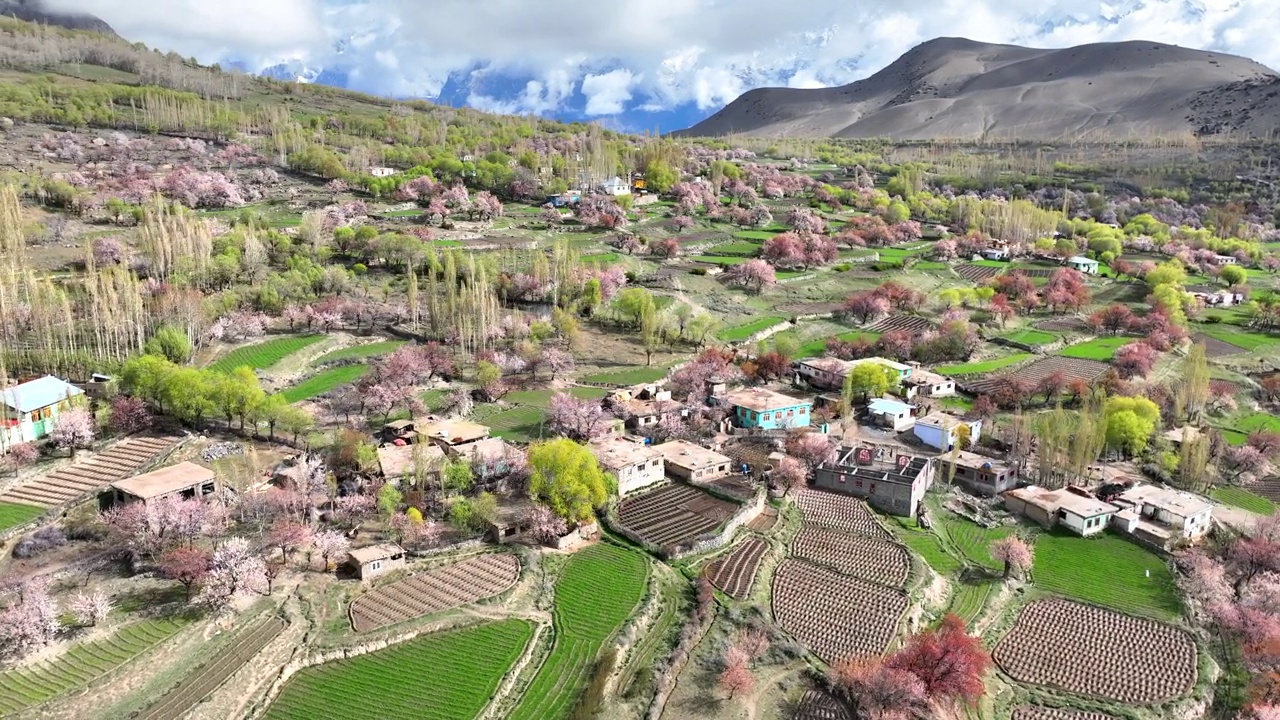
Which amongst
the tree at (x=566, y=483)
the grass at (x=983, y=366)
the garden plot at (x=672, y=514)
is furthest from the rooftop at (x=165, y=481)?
the grass at (x=983, y=366)

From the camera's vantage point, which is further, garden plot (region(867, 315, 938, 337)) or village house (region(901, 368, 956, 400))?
garden plot (region(867, 315, 938, 337))

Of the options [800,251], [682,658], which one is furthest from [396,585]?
[800,251]

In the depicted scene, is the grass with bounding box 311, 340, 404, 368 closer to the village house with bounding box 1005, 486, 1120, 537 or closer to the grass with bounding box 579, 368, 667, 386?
the grass with bounding box 579, 368, 667, 386

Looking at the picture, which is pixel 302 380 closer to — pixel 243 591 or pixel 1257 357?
pixel 243 591

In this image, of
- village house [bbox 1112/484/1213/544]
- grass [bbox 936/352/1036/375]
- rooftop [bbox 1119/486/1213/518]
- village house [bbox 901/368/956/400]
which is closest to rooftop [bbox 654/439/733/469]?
village house [bbox 901/368/956/400]

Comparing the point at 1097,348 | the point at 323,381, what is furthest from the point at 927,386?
the point at 323,381
